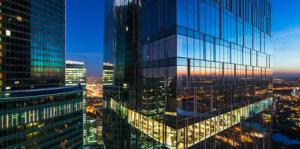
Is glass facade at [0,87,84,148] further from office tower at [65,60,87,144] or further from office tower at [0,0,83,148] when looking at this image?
office tower at [65,60,87,144]

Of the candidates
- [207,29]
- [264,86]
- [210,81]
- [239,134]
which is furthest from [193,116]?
[264,86]

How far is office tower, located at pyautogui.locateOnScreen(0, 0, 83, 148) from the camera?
5584cm

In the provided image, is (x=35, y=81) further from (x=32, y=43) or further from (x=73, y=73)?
(x=73, y=73)

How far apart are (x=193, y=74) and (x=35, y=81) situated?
82.7 metres

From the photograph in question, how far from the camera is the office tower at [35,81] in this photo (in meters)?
55.8

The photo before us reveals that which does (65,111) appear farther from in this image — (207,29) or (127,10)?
(207,29)

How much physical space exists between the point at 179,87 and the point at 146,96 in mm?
7508

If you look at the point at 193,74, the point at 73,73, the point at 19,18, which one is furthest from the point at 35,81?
the point at 73,73

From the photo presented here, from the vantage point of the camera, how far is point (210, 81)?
27641mm

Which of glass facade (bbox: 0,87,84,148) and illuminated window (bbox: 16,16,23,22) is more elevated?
illuminated window (bbox: 16,16,23,22)

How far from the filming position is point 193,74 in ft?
79.6

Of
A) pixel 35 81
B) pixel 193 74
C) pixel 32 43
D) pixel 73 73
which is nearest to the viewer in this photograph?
pixel 193 74

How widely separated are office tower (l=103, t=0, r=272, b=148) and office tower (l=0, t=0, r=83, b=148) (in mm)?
28402

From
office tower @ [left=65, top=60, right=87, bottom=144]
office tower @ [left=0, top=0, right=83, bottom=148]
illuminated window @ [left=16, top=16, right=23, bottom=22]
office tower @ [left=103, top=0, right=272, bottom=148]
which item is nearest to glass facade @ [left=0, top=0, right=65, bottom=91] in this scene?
office tower @ [left=0, top=0, right=83, bottom=148]
